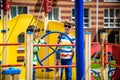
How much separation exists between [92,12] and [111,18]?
5.52ft

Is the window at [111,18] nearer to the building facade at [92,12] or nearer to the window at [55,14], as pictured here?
the building facade at [92,12]

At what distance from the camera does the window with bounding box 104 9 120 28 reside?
87.7 ft

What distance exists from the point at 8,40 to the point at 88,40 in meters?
4.27

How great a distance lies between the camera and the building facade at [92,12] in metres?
24.0

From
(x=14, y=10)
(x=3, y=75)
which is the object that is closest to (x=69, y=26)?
(x=3, y=75)

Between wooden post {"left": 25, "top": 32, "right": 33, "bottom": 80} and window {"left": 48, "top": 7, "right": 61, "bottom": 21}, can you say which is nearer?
wooden post {"left": 25, "top": 32, "right": 33, "bottom": 80}

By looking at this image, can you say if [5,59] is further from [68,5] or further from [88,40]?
[68,5]

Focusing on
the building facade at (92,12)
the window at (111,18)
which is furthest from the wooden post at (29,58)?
the window at (111,18)

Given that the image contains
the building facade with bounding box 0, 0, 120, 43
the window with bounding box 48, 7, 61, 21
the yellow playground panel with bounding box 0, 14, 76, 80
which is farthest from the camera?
the window with bounding box 48, 7, 61, 21

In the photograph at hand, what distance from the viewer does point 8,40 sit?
30.0 ft

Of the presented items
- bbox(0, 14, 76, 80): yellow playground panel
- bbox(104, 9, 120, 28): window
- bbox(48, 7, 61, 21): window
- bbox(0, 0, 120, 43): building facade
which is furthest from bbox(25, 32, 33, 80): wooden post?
bbox(104, 9, 120, 28): window

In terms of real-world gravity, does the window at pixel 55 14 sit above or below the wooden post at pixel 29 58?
above

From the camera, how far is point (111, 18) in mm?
26797

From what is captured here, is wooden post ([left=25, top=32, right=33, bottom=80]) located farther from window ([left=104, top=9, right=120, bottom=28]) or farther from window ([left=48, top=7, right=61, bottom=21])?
window ([left=104, top=9, right=120, bottom=28])
